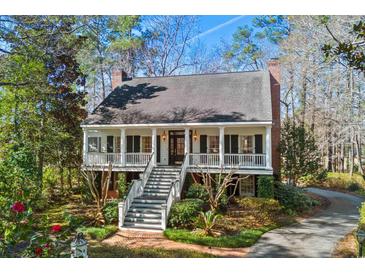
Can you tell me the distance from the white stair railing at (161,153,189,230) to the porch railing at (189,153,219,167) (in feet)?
0.99

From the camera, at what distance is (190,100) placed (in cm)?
1308

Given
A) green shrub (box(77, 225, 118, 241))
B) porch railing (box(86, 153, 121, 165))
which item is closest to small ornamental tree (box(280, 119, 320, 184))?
porch railing (box(86, 153, 121, 165))

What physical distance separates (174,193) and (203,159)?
8.53ft

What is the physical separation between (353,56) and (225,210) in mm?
7505

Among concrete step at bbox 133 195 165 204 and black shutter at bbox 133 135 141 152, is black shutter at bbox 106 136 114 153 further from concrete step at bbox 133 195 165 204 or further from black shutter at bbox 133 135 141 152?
concrete step at bbox 133 195 165 204

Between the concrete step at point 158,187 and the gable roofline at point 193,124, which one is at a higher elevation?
the gable roofline at point 193,124

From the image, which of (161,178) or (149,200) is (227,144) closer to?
(161,178)

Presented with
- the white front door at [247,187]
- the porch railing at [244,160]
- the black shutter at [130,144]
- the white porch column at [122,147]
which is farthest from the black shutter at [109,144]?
the white front door at [247,187]

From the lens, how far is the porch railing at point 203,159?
1192 centimetres

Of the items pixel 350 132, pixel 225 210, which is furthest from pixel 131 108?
pixel 350 132

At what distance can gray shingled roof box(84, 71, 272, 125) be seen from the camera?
11.8m

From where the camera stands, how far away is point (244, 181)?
12.8m

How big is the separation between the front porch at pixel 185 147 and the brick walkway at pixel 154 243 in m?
3.45

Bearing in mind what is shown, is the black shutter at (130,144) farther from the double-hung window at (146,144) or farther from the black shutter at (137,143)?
the double-hung window at (146,144)
